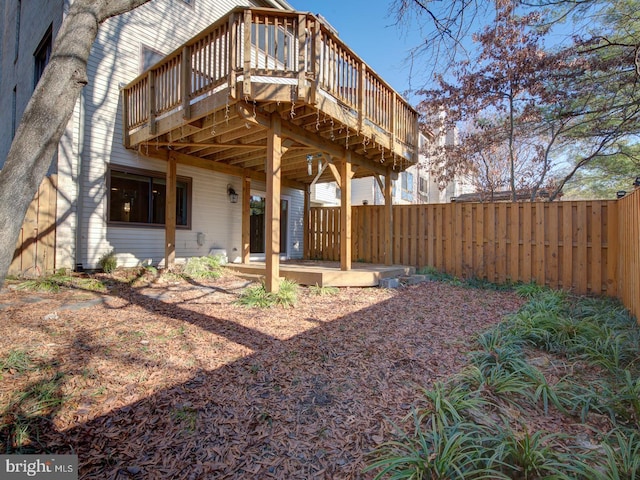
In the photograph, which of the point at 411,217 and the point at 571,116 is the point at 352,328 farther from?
the point at 571,116

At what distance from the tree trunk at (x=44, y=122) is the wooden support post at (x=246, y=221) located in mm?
6153

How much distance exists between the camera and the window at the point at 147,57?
7465 mm

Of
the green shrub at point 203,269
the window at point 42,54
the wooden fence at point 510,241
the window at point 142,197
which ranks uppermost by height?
the window at point 42,54

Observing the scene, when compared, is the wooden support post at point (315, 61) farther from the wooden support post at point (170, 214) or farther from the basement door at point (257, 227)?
the basement door at point (257, 227)

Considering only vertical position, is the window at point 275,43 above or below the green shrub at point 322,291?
above

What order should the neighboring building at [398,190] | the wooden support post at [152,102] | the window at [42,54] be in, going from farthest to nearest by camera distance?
the neighboring building at [398,190]
the window at [42,54]
the wooden support post at [152,102]

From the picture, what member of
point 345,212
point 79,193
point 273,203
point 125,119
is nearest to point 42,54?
point 125,119

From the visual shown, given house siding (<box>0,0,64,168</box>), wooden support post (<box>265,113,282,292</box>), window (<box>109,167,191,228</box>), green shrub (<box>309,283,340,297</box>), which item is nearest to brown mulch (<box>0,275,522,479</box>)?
wooden support post (<box>265,113,282,292</box>)

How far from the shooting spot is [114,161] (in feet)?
22.4

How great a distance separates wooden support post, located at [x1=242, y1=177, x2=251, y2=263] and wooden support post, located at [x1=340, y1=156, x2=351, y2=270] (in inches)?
117

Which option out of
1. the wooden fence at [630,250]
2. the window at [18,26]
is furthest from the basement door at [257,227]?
the window at [18,26]

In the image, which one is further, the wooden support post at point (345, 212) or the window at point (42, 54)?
the window at point (42, 54)

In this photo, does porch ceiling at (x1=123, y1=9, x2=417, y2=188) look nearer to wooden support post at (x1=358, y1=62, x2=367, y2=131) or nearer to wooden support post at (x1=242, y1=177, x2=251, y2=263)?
wooden support post at (x1=358, y1=62, x2=367, y2=131)

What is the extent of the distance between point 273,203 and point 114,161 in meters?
4.29
